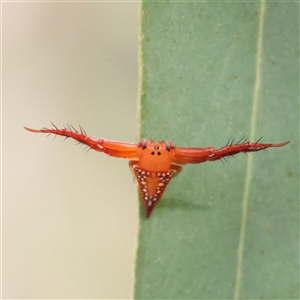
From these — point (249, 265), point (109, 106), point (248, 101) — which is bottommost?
point (249, 265)

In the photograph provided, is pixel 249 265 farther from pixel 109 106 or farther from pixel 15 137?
pixel 15 137

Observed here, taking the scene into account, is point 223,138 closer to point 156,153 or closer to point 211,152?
point 211,152

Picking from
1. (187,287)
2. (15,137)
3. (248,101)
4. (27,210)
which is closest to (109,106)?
(15,137)

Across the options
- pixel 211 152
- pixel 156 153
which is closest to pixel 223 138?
pixel 211 152

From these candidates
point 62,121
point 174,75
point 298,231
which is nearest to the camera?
point 174,75
